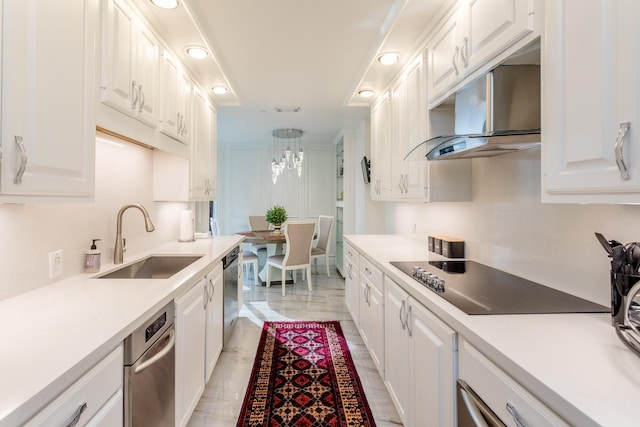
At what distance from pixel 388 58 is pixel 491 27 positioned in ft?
3.84

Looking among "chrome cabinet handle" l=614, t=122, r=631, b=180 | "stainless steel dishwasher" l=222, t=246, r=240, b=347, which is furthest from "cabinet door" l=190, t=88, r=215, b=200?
"chrome cabinet handle" l=614, t=122, r=631, b=180

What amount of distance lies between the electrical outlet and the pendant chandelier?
12.5ft

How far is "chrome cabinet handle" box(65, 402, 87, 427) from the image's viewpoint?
0.78 meters

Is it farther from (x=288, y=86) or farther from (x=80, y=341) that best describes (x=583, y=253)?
(x=288, y=86)

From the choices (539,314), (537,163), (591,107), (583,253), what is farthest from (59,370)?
(537,163)

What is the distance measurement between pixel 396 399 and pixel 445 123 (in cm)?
169

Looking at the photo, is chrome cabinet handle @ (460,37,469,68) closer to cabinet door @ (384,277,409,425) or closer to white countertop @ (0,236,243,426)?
cabinet door @ (384,277,409,425)

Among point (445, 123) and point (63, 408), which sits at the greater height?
point (445, 123)

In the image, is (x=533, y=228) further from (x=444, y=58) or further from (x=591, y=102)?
(x=444, y=58)

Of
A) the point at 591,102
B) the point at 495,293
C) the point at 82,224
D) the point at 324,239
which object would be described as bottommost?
the point at 324,239

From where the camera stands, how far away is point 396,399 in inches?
69.3

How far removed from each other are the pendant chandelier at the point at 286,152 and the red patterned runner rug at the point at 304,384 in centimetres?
284

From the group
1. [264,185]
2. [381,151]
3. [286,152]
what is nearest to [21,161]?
[381,151]

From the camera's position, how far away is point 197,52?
7.72ft
